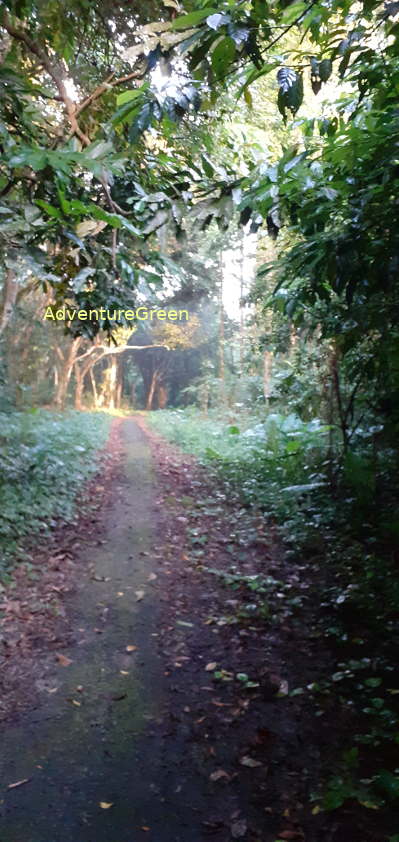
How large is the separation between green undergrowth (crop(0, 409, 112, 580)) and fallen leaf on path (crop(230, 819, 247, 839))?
3.37 meters

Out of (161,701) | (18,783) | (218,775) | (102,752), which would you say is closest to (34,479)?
(161,701)

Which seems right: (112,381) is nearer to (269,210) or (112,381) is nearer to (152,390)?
(152,390)

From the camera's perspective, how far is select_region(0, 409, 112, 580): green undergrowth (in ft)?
21.5

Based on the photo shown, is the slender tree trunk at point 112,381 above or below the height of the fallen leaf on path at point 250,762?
above

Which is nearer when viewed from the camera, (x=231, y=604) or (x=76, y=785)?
(x=76, y=785)

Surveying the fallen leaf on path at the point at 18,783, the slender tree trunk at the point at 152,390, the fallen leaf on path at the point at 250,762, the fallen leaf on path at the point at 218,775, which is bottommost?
the fallen leaf on path at the point at 18,783

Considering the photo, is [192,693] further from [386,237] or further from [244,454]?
[244,454]

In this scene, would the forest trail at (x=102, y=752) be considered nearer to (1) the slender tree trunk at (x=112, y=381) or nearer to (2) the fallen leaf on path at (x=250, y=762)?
(2) the fallen leaf on path at (x=250, y=762)

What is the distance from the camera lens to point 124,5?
5484 millimetres

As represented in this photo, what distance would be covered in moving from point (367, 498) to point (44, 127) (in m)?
4.76

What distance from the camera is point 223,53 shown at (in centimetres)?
215

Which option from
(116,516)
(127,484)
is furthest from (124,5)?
(127,484)

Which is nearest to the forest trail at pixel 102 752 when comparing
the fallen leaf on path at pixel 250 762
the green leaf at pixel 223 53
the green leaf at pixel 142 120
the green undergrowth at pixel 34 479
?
the fallen leaf on path at pixel 250 762

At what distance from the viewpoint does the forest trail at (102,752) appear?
299 cm
